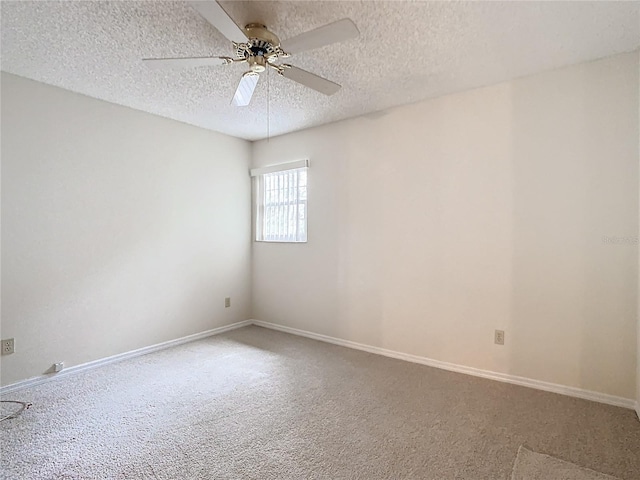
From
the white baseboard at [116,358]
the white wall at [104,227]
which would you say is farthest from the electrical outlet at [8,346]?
the white baseboard at [116,358]

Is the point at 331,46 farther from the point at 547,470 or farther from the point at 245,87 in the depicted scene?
the point at 547,470

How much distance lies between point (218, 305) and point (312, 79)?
3058 millimetres

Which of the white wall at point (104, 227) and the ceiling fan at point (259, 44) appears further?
the white wall at point (104, 227)

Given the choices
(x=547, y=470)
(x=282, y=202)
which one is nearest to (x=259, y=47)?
(x=282, y=202)

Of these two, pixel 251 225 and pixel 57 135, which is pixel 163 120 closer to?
pixel 57 135

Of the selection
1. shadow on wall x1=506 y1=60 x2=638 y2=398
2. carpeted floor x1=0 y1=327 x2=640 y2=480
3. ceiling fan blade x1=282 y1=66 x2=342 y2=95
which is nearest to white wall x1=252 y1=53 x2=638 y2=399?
shadow on wall x1=506 y1=60 x2=638 y2=398

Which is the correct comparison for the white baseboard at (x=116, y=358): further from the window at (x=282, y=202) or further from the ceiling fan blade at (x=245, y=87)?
the ceiling fan blade at (x=245, y=87)

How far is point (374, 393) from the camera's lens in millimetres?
2598

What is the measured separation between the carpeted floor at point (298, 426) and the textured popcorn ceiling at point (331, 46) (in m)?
2.46

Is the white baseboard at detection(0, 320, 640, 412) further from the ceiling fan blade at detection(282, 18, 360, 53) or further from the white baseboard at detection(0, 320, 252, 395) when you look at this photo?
the ceiling fan blade at detection(282, 18, 360, 53)

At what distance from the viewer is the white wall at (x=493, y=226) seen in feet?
7.95

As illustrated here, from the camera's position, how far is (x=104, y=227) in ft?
10.6

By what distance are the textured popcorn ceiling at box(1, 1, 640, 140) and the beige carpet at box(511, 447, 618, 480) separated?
96.9 inches

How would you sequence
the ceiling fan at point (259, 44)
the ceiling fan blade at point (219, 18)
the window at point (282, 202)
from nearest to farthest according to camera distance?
the ceiling fan blade at point (219, 18) < the ceiling fan at point (259, 44) < the window at point (282, 202)
